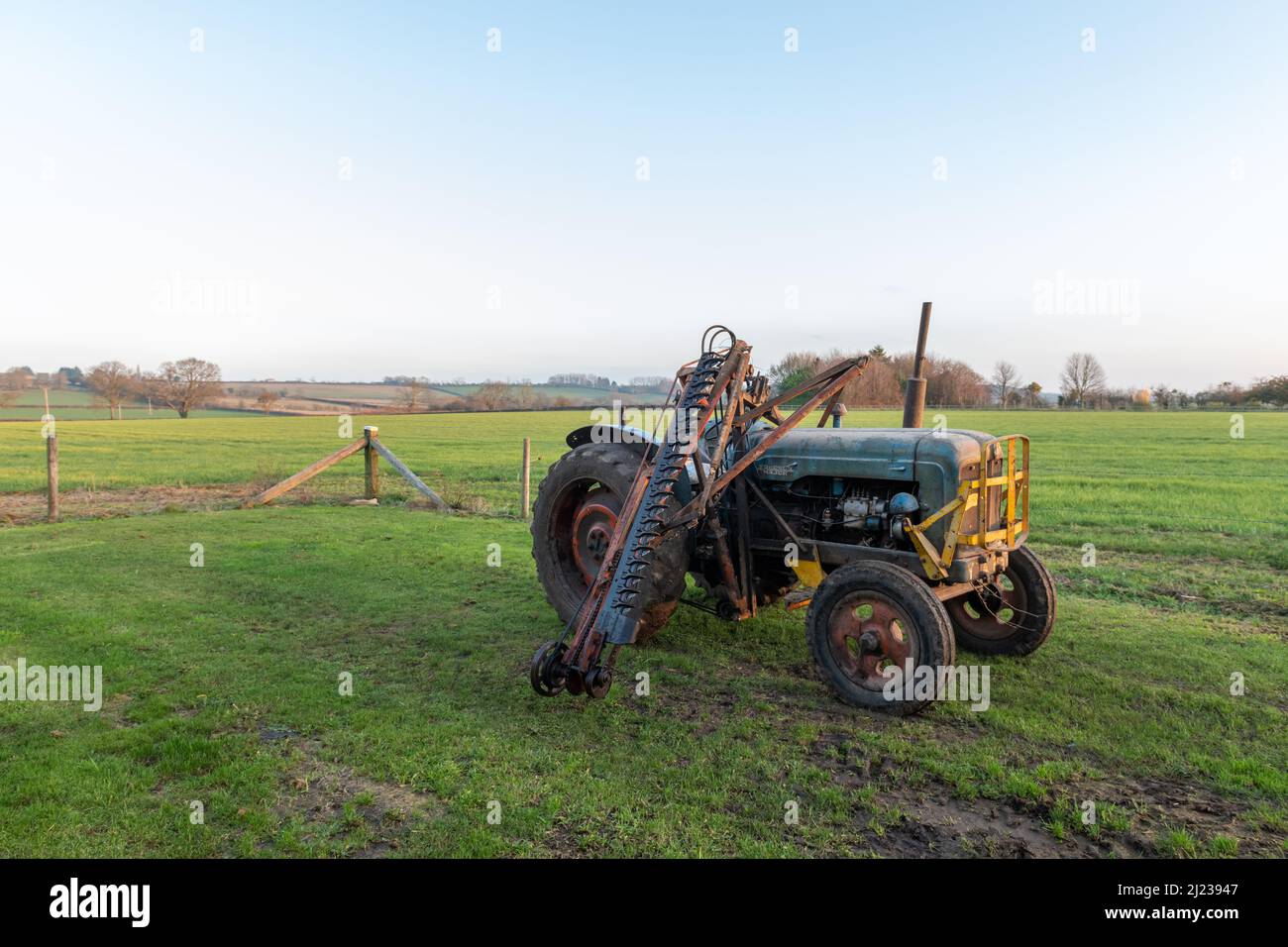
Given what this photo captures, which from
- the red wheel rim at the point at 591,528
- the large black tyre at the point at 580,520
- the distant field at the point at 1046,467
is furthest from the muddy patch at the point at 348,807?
the distant field at the point at 1046,467

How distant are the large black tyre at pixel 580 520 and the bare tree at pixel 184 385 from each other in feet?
227

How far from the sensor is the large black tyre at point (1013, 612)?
6227 mm

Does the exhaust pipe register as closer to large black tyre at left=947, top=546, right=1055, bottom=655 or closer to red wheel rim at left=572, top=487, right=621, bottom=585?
large black tyre at left=947, top=546, right=1055, bottom=655

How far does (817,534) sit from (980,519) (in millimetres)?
1252

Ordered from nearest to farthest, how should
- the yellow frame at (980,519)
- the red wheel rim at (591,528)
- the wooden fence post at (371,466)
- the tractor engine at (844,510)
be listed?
the yellow frame at (980,519)
the tractor engine at (844,510)
the red wheel rim at (591,528)
the wooden fence post at (371,466)

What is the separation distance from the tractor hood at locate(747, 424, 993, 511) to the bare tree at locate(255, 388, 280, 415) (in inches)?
2690

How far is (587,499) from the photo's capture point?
7.39 meters

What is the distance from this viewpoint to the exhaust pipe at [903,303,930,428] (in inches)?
250

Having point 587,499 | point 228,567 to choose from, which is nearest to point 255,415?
point 228,567

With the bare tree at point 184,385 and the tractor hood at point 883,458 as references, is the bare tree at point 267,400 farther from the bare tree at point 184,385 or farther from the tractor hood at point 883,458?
the tractor hood at point 883,458

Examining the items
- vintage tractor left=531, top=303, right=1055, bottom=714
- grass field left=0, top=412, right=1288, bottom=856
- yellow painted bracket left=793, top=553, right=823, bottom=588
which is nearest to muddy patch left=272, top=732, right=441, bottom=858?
grass field left=0, top=412, right=1288, bottom=856

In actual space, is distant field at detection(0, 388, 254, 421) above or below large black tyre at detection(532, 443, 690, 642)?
above
